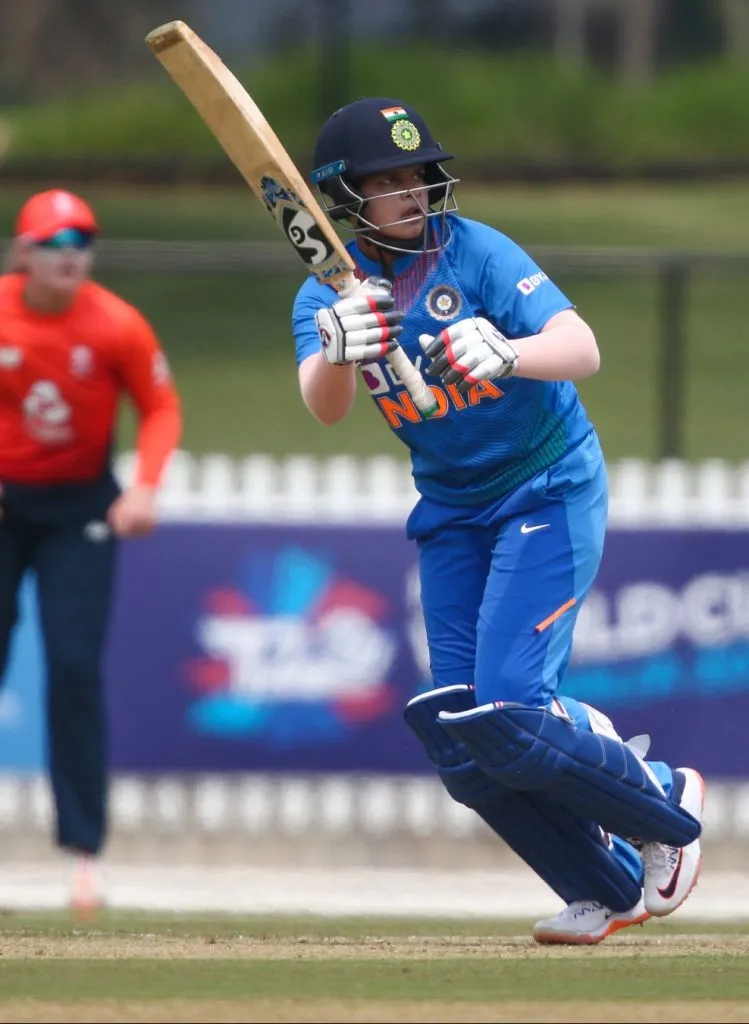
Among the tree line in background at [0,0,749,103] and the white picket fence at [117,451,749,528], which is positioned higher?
the tree line in background at [0,0,749,103]

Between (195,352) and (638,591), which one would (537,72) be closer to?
(195,352)

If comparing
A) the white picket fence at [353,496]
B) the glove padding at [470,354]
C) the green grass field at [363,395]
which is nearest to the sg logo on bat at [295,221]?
the glove padding at [470,354]

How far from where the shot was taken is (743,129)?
2061cm

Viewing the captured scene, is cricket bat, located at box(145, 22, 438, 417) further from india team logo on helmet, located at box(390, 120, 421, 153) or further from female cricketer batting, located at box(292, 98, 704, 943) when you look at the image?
india team logo on helmet, located at box(390, 120, 421, 153)

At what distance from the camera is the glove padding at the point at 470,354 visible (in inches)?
181

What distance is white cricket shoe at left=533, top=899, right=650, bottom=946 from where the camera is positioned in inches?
210

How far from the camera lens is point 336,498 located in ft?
26.8

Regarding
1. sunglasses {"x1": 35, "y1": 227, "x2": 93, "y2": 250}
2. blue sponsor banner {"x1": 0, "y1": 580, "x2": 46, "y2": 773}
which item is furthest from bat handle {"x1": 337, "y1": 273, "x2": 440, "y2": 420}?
blue sponsor banner {"x1": 0, "y1": 580, "x2": 46, "y2": 773}

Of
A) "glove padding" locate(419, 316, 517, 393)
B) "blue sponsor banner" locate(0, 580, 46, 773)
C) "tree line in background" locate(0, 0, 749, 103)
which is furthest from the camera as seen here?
"tree line in background" locate(0, 0, 749, 103)

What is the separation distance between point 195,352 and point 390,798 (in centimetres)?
434

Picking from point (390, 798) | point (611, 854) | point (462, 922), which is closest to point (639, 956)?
point (611, 854)

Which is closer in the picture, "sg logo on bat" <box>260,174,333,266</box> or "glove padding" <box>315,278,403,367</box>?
"glove padding" <box>315,278,403,367</box>

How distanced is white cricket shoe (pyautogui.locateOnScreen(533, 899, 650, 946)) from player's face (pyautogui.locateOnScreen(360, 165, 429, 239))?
1714 mm

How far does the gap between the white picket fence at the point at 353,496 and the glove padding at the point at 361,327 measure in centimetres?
340
